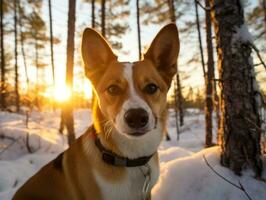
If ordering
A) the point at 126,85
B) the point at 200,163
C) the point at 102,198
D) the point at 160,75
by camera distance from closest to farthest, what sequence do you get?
the point at 102,198
the point at 126,85
the point at 160,75
the point at 200,163

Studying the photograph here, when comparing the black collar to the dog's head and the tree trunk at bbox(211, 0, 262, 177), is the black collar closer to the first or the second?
the dog's head

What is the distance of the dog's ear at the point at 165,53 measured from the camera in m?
3.26

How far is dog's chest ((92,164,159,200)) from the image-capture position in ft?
9.22

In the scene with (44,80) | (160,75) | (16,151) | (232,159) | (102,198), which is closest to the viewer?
(102,198)

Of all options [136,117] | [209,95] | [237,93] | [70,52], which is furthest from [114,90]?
[70,52]

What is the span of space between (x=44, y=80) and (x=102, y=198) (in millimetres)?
39532

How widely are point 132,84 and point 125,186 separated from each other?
3.31 feet

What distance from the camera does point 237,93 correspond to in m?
3.53

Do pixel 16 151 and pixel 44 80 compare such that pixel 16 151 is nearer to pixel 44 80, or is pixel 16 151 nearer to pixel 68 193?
pixel 68 193

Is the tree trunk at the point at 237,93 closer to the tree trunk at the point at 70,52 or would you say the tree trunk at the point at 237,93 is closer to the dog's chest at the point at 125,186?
the dog's chest at the point at 125,186

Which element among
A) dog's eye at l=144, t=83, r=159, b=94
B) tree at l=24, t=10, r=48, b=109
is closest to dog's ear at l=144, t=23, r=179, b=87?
dog's eye at l=144, t=83, r=159, b=94

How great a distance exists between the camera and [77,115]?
26.9 meters

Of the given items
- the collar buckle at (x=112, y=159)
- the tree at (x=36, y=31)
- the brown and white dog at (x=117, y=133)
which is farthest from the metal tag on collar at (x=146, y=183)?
the tree at (x=36, y=31)

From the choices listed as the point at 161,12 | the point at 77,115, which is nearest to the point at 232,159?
the point at 161,12
